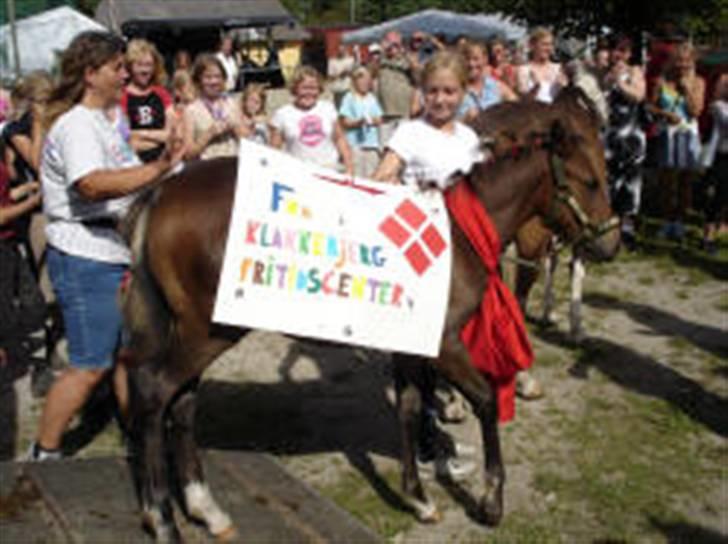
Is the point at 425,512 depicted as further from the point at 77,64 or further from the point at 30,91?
the point at 30,91

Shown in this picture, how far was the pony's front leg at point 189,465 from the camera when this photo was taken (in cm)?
356

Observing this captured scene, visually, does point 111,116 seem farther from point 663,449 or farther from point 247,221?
A: point 663,449

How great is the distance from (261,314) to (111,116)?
1640 mm

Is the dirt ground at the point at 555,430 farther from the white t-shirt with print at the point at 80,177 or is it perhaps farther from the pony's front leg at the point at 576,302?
the white t-shirt with print at the point at 80,177

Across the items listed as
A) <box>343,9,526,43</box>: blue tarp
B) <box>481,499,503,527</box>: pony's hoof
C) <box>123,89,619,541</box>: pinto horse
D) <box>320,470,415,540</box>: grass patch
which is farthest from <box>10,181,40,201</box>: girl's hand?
<box>343,9,526,43</box>: blue tarp

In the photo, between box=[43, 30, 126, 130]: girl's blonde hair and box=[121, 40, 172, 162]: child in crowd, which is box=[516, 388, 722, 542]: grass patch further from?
box=[121, 40, 172, 162]: child in crowd

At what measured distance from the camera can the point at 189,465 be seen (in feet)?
11.9

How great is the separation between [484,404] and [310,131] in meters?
3.17

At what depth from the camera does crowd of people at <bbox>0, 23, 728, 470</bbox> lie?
3561 millimetres

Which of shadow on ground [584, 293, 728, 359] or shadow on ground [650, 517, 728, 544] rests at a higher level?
shadow on ground [584, 293, 728, 359]

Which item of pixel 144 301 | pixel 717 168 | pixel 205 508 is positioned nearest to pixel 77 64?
pixel 144 301

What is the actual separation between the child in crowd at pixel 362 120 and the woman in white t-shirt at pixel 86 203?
20.9 ft

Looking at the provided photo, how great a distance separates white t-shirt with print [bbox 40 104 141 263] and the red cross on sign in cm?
123

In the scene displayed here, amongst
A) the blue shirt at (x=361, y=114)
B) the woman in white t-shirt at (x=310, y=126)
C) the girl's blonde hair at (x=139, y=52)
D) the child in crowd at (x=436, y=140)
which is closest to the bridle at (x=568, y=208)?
the child in crowd at (x=436, y=140)
